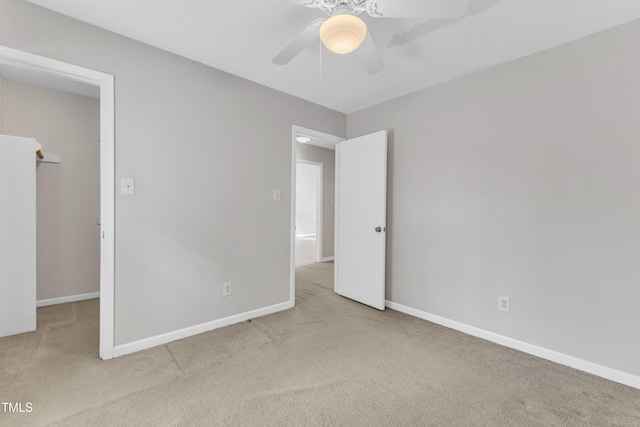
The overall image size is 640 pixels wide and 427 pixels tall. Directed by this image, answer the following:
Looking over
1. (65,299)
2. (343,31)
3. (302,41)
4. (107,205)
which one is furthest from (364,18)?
(65,299)

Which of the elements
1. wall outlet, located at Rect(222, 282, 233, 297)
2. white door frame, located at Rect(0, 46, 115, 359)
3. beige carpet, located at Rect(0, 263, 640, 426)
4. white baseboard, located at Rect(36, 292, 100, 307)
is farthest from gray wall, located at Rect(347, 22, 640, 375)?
white baseboard, located at Rect(36, 292, 100, 307)

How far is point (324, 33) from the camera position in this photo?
1.32 metres

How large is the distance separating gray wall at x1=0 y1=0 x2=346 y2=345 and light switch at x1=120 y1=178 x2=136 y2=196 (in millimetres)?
43

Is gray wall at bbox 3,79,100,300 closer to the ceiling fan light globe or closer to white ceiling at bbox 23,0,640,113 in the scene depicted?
white ceiling at bbox 23,0,640,113

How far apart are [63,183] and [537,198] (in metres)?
4.73

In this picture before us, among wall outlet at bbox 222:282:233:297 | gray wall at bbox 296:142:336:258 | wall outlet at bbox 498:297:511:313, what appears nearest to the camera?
wall outlet at bbox 498:297:511:313

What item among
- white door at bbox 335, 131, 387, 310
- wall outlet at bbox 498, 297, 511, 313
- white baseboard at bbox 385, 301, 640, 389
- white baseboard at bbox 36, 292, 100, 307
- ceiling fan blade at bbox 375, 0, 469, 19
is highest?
ceiling fan blade at bbox 375, 0, 469, 19

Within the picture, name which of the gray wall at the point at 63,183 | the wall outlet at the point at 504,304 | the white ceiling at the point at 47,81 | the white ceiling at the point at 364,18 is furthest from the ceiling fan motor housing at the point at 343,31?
the gray wall at the point at 63,183

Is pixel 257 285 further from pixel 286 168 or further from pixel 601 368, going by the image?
pixel 601 368

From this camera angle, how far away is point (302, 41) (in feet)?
5.16

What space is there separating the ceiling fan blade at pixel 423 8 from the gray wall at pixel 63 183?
141 inches

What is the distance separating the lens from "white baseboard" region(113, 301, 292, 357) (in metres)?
2.07

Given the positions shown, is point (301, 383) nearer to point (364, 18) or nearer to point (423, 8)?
point (423, 8)

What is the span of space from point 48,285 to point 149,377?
2.26m
